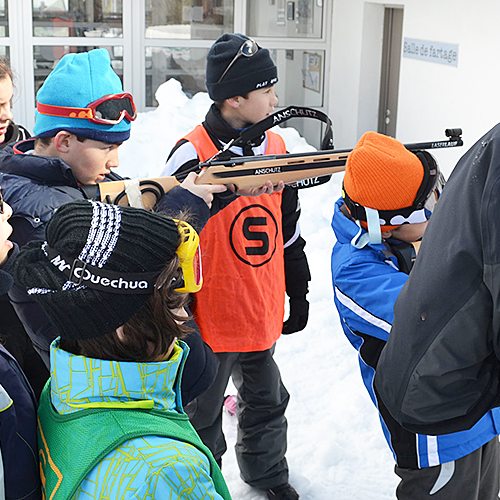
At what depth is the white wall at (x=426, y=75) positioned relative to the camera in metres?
5.49

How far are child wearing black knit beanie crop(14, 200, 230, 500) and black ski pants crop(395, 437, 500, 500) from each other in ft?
3.16

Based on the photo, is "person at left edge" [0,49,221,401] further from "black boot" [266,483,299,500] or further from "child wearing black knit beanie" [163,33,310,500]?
"black boot" [266,483,299,500]

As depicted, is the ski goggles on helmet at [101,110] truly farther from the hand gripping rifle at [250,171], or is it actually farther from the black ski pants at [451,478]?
the black ski pants at [451,478]

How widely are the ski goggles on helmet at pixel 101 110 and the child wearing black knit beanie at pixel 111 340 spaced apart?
0.97 meters

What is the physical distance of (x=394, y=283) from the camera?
1.97 m

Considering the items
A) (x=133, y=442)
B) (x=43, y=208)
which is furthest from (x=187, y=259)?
(x=43, y=208)

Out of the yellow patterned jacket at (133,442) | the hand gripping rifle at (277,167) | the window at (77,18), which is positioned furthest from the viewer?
the window at (77,18)

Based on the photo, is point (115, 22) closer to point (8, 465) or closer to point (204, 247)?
point (204, 247)

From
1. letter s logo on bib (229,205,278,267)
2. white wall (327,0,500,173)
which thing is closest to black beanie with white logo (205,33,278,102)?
letter s logo on bib (229,205,278,267)

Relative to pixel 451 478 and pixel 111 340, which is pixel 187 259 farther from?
pixel 451 478

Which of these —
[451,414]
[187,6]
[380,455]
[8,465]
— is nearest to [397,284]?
[451,414]

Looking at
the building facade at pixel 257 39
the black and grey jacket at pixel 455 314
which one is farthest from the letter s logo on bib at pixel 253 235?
the building facade at pixel 257 39

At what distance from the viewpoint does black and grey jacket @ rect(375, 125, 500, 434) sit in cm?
119

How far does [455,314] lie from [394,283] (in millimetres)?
707
